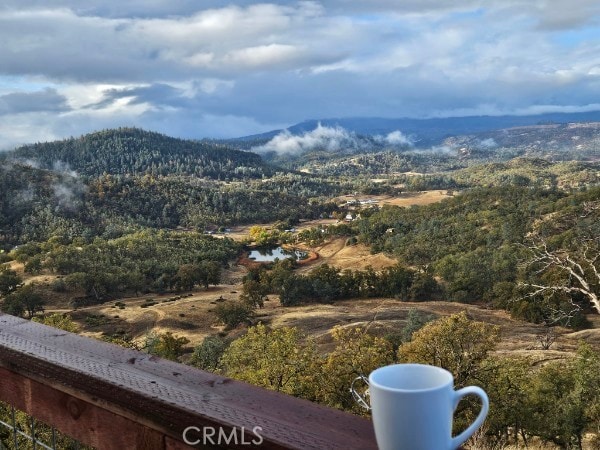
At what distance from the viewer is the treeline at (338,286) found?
130ft

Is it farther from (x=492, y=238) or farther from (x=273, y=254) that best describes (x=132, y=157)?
(x=492, y=238)

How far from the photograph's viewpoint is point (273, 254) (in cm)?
6209

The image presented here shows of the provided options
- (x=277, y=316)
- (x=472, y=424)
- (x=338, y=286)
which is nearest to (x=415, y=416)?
(x=472, y=424)

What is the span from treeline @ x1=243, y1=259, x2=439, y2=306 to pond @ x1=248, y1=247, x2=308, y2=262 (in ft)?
49.4

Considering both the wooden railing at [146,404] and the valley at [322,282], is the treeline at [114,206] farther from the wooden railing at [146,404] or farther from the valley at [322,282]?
the wooden railing at [146,404]

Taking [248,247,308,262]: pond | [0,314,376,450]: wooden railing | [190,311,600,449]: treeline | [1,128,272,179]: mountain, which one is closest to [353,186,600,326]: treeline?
[248,247,308,262]: pond

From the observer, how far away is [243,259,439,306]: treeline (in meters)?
39.6

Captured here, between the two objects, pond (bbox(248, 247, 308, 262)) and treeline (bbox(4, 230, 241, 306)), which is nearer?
treeline (bbox(4, 230, 241, 306))

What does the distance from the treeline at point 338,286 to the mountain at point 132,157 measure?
93017mm

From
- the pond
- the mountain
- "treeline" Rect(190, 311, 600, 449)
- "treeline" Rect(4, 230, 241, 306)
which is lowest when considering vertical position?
the pond

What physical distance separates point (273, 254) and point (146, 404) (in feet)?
200

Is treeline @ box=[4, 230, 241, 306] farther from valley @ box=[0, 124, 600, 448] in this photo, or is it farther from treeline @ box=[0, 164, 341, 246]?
treeline @ box=[0, 164, 341, 246]

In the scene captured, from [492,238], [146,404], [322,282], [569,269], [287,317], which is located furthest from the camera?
[492,238]

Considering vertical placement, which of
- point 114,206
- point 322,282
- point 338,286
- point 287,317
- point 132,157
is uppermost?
point 132,157
